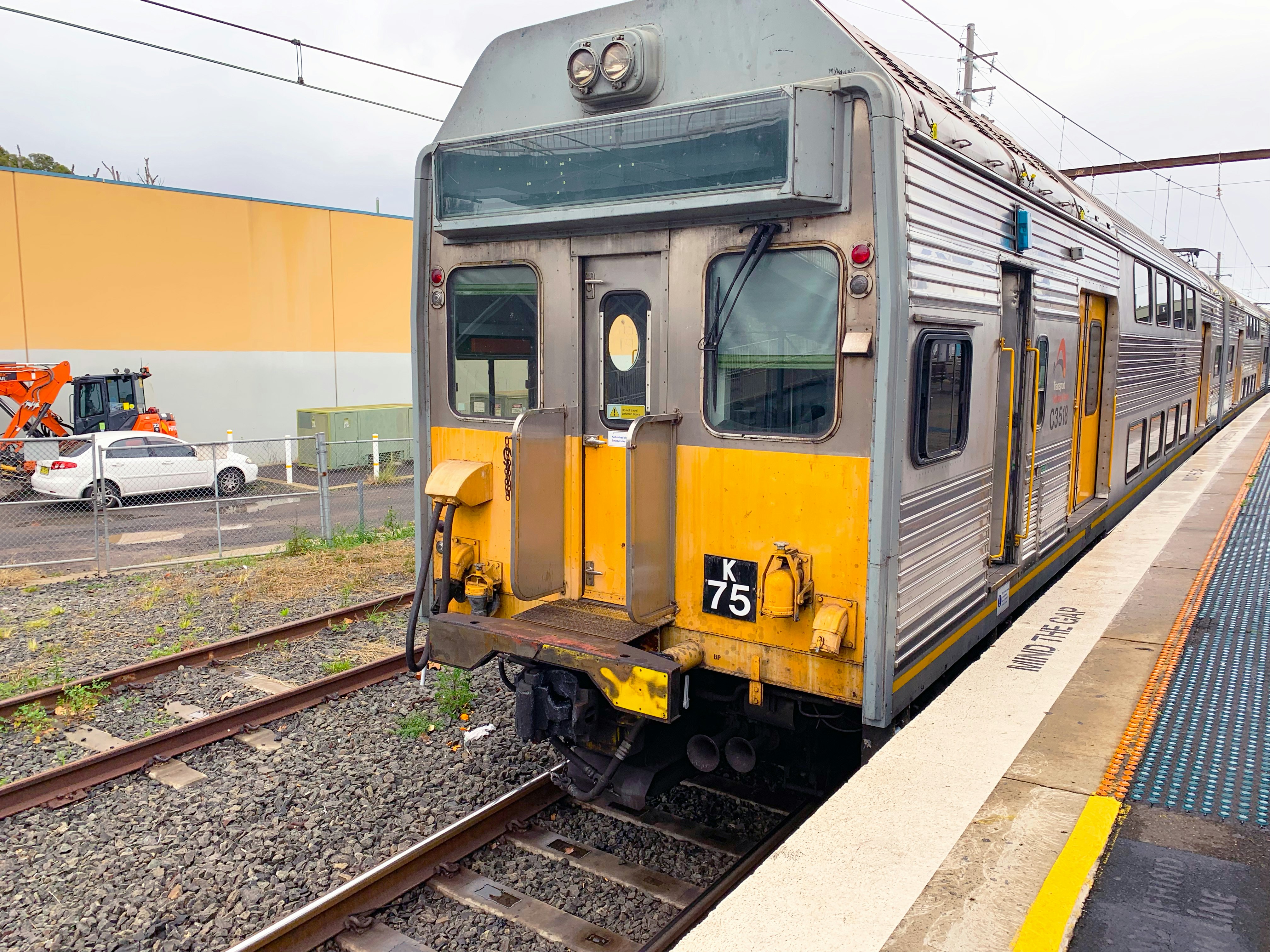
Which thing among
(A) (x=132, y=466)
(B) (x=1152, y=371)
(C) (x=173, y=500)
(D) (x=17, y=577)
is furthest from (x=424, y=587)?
(C) (x=173, y=500)

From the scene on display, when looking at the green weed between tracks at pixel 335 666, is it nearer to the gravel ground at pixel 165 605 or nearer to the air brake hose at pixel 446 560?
the gravel ground at pixel 165 605

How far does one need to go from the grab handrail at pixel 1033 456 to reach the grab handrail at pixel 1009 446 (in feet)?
0.62

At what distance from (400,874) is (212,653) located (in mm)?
4383

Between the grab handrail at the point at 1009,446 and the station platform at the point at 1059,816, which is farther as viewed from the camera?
the grab handrail at the point at 1009,446

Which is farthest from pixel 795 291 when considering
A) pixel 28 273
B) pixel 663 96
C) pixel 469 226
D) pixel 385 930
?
pixel 28 273

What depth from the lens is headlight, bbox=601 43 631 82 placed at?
4.32 meters

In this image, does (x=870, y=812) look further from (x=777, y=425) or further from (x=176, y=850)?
(x=176, y=850)

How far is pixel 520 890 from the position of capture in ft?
15.0

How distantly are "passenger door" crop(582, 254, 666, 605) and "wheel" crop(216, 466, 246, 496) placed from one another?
16197mm

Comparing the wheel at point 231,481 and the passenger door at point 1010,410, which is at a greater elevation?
the passenger door at point 1010,410

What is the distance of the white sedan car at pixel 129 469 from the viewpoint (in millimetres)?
17125

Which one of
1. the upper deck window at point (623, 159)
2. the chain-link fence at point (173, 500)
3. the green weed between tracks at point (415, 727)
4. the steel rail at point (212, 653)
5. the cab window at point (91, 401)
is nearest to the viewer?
the upper deck window at point (623, 159)

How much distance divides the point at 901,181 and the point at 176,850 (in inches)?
196

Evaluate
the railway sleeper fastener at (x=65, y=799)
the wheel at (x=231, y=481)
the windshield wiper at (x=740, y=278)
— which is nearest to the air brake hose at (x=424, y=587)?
the windshield wiper at (x=740, y=278)
